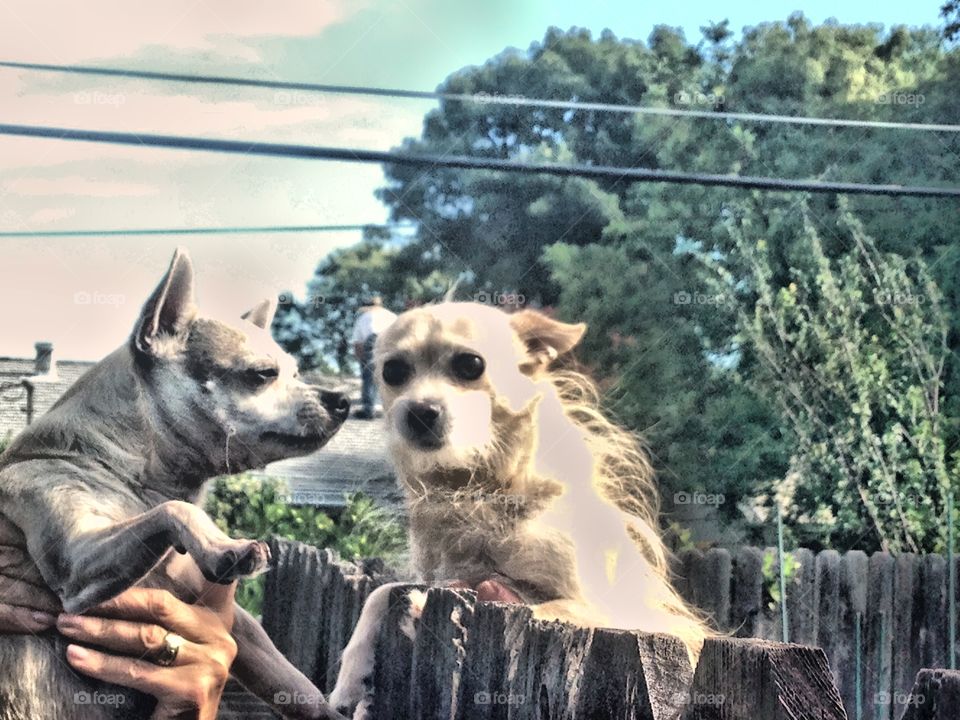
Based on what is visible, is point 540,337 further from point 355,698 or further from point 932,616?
point 932,616

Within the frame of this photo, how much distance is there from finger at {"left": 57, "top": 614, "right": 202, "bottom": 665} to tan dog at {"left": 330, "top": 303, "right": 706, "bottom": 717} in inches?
26.1

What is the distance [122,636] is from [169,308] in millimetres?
838

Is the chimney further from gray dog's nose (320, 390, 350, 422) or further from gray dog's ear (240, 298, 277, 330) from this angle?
gray dog's nose (320, 390, 350, 422)

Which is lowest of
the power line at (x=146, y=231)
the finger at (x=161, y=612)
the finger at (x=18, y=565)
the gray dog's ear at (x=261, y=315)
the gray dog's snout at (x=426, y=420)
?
the finger at (x=161, y=612)

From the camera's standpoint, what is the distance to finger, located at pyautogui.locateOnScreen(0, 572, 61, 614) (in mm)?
3369

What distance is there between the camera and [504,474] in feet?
12.2

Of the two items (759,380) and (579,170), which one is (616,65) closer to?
(759,380)

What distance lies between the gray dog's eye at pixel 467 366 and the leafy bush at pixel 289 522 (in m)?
0.51

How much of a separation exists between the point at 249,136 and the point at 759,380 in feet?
8.92

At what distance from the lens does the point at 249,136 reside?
434cm

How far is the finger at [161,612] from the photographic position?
11.0ft

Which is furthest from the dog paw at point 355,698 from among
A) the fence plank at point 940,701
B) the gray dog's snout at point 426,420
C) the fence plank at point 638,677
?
the fence plank at point 940,701

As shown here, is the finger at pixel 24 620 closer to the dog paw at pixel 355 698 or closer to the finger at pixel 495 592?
the dog paw at pixel 355 698

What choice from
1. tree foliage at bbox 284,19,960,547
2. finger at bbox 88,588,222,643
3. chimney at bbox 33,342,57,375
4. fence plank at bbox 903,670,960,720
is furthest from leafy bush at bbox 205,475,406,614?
fence plank at bbox 903,670,960,720
